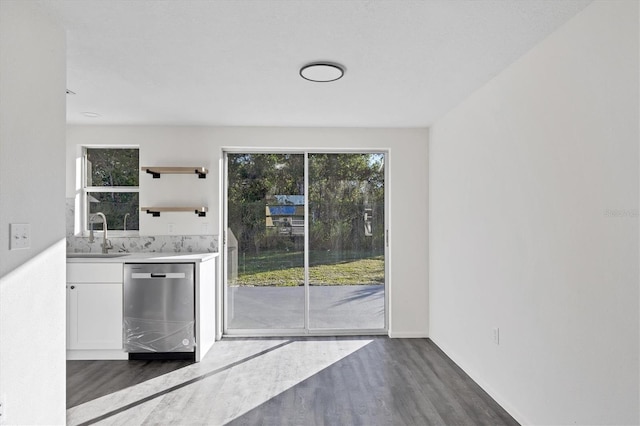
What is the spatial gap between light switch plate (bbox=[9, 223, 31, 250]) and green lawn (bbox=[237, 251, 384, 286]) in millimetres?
2767

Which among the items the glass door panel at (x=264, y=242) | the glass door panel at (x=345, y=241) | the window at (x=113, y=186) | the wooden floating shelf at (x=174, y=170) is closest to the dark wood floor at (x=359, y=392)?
the glass door panel at (x=345, y=241)

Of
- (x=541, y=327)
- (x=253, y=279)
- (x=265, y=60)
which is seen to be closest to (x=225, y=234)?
(x=253, y=279)

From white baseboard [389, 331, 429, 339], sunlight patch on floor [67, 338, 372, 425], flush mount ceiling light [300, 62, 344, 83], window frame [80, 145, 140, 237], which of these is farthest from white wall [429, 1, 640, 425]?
window frame [80, 145, 140, 237]

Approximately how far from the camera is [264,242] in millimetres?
4516

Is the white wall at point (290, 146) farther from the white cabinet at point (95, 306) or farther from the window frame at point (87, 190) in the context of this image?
the white cabinet at point (95, 306)

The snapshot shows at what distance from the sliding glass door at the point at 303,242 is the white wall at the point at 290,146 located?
202 mm

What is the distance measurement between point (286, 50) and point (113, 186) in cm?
295

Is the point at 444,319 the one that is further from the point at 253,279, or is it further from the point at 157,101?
the point at 157,101

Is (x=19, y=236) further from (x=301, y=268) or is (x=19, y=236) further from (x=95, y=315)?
(x=301, y=268)

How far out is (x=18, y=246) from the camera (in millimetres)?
1734

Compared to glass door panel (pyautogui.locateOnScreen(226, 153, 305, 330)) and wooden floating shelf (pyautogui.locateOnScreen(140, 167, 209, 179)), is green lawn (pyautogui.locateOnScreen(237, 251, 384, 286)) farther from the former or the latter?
wooden floating shelf (pyautogui.locateOnScreen(140, 167, 209, 179))

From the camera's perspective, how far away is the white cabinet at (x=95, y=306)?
362cm

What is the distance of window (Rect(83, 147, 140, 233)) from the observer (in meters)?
Result: 4.39

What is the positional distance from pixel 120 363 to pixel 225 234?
158 centimetres
